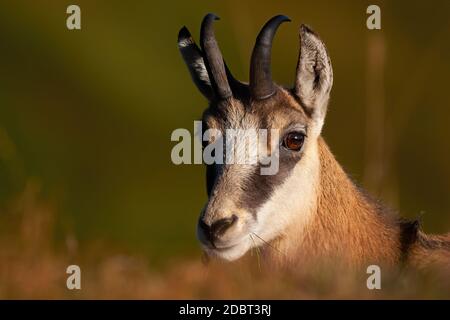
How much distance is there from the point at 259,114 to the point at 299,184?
862 millimetres

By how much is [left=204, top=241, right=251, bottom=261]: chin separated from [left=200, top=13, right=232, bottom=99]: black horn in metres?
2.06

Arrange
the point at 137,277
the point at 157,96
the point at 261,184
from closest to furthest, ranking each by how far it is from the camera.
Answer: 1. the point at 137,277
2. the point at 261,184
3. the point at 157,96

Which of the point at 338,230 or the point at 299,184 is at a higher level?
the point at 299,184

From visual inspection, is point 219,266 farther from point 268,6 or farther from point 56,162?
point 268,6

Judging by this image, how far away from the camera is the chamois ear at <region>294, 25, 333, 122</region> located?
10.9m

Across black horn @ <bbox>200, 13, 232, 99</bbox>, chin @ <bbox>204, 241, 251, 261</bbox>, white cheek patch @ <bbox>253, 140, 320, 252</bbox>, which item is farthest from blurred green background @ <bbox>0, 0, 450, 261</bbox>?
chin @ <bbox>204, 241, 251, 261</bbox>

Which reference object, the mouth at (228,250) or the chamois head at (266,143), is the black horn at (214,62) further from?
the mouth at (228,250)

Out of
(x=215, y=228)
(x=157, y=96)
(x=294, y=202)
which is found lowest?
(x=215, y=228)

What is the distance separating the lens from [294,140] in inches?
417

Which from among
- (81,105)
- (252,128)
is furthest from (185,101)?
(252,128)

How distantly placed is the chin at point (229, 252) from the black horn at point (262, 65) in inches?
75.2

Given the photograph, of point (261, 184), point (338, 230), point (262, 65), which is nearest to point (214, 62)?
point (262, 65)

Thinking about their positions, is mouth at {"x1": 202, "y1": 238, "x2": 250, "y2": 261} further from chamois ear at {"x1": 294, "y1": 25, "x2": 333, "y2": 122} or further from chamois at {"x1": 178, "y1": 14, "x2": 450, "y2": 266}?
chamois ear at {"x1": 294, "y1": 25, "x2": 333, "y2": 122}

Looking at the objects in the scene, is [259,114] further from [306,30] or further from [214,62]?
[306,30]
